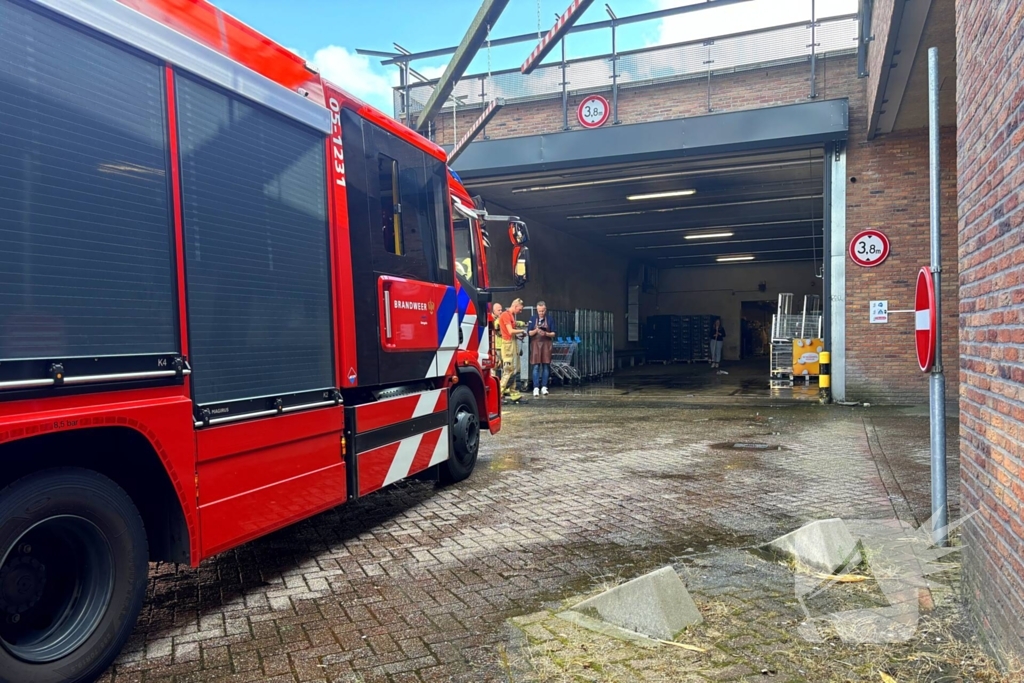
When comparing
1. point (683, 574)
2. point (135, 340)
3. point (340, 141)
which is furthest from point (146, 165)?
point (683, 574)

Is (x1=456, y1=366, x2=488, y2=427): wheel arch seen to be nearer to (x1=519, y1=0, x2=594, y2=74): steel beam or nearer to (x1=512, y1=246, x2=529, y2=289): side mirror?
(x1=512, y1=246, x2=529, y2=289): side mirror

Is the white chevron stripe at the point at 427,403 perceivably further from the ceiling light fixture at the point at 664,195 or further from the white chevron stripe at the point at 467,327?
the ceiling light fixture at the point at 664,195

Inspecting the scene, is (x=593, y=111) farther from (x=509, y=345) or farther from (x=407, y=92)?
(x=509, y=345)

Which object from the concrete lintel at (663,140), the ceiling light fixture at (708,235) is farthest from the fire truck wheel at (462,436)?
the ceiling light fixture at (708,235)

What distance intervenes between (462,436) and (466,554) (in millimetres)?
2100

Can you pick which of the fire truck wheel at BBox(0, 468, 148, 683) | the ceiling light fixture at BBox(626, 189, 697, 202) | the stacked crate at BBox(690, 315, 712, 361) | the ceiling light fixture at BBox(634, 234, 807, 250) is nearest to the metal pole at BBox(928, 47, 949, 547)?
the fire truck wheel at BBox(0, 468, 148, 683)

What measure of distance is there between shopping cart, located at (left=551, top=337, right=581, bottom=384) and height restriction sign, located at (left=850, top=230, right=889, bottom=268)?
7.55 meters

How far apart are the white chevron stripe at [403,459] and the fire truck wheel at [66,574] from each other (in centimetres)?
214

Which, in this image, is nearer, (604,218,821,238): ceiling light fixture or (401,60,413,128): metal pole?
(401,60,413,128): metal pole

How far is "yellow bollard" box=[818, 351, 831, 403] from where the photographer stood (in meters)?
13.6

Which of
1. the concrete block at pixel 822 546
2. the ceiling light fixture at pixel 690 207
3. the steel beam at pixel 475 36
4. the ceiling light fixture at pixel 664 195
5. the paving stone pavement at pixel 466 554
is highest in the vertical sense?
the ceiling light fixture at pixel 664 195

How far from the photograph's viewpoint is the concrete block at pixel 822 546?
4.24 meters

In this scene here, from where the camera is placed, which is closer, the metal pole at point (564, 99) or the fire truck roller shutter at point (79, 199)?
the fire truck roller shutter at point (79, 199)

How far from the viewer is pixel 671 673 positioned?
2.96m
